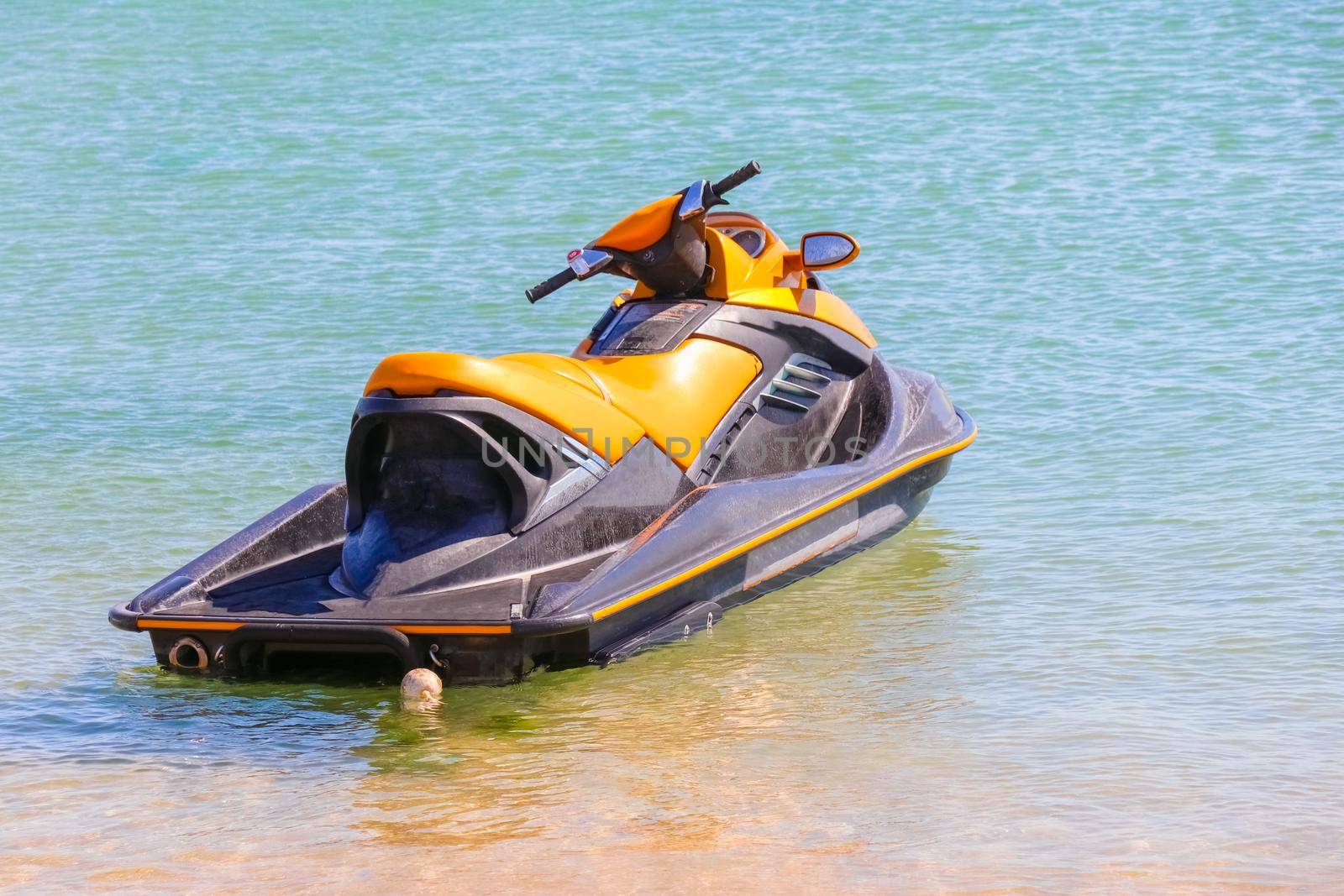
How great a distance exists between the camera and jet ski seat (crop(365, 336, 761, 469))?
4883 mm

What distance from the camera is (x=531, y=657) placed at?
15.8 feet

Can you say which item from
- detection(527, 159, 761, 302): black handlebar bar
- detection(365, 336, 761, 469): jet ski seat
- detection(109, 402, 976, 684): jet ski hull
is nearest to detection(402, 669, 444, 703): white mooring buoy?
detection(109, 402, 976, 684): jet ski hull

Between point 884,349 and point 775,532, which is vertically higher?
point 775,532

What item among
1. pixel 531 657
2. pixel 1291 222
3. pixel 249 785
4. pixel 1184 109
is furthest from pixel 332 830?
pixel 1184 109

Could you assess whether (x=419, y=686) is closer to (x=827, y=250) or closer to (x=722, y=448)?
(x=722, y=448)

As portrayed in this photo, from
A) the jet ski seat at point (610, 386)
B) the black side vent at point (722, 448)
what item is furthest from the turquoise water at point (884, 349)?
the jet ski seat at point (610, 386)

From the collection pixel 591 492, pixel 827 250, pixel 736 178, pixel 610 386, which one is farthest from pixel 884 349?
pixel 591 492

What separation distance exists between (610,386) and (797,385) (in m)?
0.99

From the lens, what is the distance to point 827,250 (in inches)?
242

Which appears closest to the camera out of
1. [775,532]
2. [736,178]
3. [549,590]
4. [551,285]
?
[549,590]

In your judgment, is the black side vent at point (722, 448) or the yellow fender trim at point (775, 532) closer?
the yellow fender trim at point (775, 532)

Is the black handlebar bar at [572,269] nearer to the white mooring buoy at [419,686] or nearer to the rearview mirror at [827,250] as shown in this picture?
the rearview mirror at [827,250]

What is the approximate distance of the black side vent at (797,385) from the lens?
19.9 feet

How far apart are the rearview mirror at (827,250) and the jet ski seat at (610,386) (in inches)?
16.6
